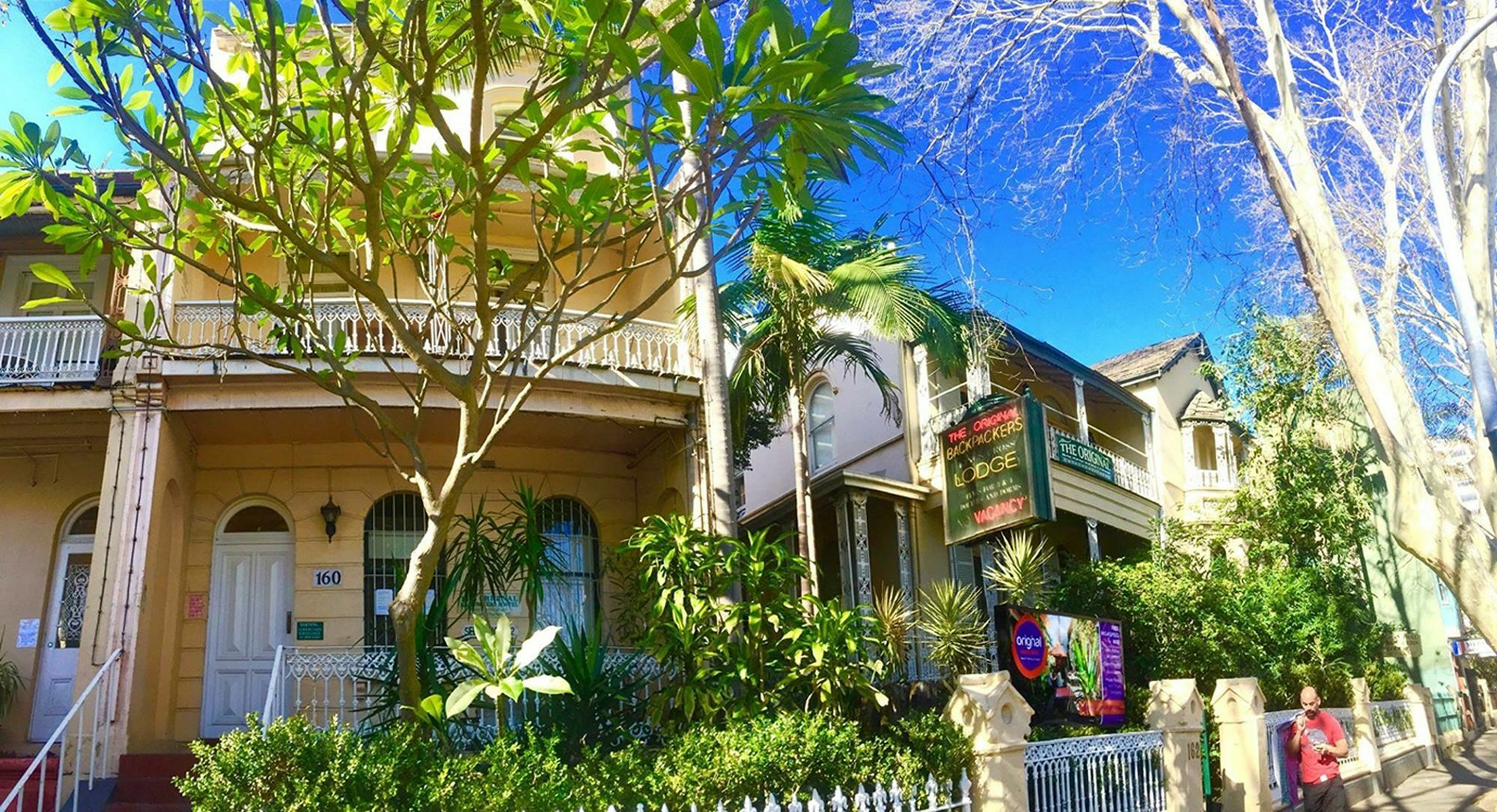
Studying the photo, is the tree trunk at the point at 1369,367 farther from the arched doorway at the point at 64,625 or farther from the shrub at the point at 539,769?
the arched doorway at the point at 64,625

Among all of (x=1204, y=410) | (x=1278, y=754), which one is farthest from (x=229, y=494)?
(x=1204, y=410)

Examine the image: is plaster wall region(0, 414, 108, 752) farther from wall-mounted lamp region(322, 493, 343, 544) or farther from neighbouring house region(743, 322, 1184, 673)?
neighbouring house region(743, 322, 1184, 673)

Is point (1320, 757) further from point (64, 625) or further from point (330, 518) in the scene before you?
point (64, 625)

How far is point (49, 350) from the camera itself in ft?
38.5

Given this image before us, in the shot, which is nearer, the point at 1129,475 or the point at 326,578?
the point at 326,578

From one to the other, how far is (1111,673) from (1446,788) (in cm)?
633

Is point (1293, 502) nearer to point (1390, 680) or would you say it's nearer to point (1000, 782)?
point (1390, 680)

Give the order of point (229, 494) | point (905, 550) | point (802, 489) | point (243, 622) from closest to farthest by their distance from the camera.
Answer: point (802, 489), point (243, 622), point (229, 494), point (905, 550)

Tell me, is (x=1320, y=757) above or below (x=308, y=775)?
below

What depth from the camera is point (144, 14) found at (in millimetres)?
6230

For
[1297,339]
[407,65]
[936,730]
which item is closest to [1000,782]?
[936,730]

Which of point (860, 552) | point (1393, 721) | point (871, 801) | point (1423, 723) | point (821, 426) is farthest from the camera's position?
point (821, 426)

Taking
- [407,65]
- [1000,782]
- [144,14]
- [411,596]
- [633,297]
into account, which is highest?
[633,297]

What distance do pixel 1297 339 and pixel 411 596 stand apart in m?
16.0
